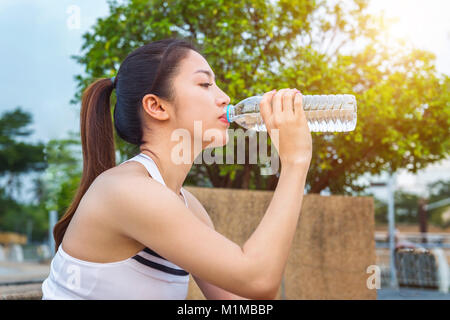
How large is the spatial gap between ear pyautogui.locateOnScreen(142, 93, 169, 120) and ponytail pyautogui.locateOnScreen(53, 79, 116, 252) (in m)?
0.21

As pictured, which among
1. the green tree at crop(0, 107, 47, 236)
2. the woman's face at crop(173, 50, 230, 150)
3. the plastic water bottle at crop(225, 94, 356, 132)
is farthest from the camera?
the green tree at crop(0, 107, 47, 236)

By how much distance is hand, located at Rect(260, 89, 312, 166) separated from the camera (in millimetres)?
1627

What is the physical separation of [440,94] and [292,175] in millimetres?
5868

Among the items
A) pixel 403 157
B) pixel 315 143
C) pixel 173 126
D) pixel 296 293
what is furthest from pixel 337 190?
pixel 173 126

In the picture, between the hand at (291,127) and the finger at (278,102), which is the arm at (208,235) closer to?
the hand at (291,127)

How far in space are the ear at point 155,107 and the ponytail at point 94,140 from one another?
21 cm

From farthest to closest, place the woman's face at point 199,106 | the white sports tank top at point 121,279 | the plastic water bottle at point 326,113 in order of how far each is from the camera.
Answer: the plastic water bottle at point 326,113 → the woman's face at point 199,106 → the white sports tank top at point 121,279

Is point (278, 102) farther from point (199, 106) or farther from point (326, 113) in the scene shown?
point (326, 113)

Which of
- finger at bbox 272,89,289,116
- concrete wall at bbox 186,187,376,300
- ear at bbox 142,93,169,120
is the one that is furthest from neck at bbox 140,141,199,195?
concrete wall at bbox 186,187,376,300

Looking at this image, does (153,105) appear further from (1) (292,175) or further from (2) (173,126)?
(1) (292,175)

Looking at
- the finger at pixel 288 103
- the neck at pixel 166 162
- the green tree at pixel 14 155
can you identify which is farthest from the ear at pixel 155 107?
the green tree at pixel 14 155

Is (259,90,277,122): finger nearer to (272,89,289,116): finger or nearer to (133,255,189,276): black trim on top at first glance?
(272,89,289,116): finger

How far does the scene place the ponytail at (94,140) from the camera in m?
1.96
